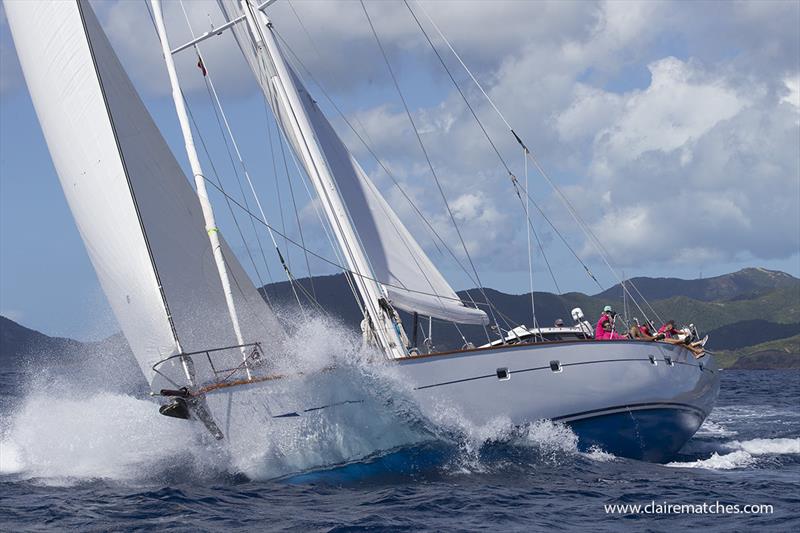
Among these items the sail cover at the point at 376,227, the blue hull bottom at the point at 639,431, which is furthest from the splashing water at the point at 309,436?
the sail cover at the point at 376,227

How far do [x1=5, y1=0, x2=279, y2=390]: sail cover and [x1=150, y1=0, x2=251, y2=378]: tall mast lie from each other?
50 centimetres

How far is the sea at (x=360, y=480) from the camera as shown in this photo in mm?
12258

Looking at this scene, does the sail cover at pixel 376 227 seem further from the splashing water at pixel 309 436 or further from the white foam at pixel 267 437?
the white foam at pixel 267 437

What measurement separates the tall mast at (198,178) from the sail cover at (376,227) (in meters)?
1.92

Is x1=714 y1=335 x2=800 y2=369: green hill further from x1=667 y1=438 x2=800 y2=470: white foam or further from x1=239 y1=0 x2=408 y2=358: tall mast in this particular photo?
x1=239 y1=0 x2=408 y2=358: tall mast

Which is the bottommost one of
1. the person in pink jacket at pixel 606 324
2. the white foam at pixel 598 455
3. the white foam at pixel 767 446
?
the white foam at pixel 767 446

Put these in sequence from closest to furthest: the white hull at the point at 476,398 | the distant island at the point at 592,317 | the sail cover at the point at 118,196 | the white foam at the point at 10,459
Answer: the white hull at the point at 476,398 < the sail cover at the point at 118,196 < the white foam at the point at 10,459 < the distant island at the point at 592,317

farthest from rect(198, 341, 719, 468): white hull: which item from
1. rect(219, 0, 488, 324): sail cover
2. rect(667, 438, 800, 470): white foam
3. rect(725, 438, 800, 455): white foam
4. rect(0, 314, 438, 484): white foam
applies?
rect(725, 438, 800, 455): white foam

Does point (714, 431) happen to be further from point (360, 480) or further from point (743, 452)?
point (360, 480)

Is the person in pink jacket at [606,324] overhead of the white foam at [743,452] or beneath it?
overhead

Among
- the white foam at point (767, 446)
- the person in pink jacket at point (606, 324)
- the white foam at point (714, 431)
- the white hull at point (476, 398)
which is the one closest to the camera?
the white hull at point (476, 398)
